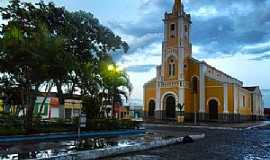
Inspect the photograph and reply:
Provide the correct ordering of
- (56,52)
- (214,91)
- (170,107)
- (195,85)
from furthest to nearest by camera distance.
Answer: (170,107)
(195,85)
(214,91)
(56,52)

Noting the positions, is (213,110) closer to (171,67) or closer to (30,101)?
(171,67)

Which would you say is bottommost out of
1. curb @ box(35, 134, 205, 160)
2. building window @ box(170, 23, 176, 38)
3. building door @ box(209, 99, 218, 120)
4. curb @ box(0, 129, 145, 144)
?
curb @ box(35, 134, 205, 160)

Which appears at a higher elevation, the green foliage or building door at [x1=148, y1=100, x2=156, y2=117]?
the green foliage

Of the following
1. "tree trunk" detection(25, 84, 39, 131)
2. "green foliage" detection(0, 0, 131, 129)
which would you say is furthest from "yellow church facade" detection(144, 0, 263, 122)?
"tree trunk" detection(25, 84, 39, 131)

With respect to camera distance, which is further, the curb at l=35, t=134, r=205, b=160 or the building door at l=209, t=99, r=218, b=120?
the building door at l=209, t=99, r=218, b=120

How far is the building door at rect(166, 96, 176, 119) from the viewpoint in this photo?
2053 inches

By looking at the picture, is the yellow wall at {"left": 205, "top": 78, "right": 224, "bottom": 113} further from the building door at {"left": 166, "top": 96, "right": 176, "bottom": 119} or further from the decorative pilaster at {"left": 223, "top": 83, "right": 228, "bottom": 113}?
the building door at {"left": 166, "top": 96, "right": 176, "bottom": 119}

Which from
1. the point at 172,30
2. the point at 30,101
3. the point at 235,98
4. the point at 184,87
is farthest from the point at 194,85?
the point at 30,101

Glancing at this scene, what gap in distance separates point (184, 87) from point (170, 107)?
4112 millimetres

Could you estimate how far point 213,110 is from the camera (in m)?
50.7

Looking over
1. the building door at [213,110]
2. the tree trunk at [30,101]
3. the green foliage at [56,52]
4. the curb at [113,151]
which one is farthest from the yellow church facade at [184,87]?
the curb at [113,151]

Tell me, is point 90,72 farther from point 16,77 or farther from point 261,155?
point 261,155

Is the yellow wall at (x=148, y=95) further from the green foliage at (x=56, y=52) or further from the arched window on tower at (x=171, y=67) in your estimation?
the green foliage at (x=56, y=52)

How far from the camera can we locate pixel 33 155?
37.2 feet
